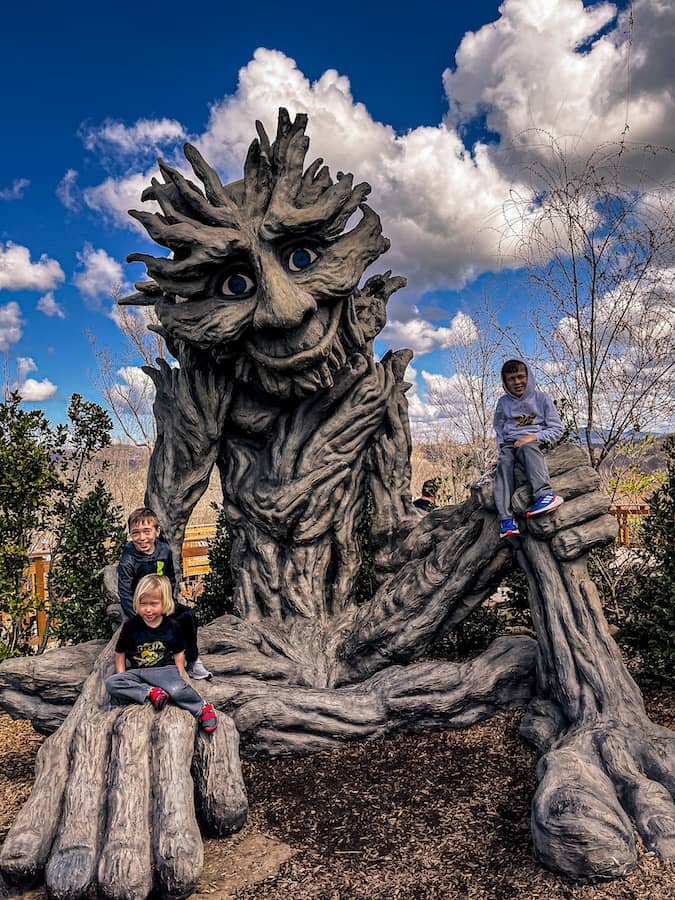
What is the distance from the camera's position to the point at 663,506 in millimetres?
4562

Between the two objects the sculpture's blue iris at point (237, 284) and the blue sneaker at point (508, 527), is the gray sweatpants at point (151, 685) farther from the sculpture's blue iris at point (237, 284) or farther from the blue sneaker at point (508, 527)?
the sculpture's blue iris at point (237, 284)

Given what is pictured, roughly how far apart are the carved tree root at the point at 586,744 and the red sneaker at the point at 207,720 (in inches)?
56.6

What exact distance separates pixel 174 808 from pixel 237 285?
9.47 ft

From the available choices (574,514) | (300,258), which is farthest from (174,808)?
(300,258)

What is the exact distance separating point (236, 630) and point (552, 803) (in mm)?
2282

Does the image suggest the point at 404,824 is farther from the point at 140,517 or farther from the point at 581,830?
the point at 140,517

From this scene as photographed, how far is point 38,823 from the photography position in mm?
2633

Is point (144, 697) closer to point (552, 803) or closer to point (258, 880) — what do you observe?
point (258, 880)

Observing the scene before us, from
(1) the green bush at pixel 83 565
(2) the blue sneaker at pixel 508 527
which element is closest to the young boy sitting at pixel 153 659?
(2) the blue sneaker at pixel 508 527

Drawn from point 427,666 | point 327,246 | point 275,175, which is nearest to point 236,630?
point 427,666

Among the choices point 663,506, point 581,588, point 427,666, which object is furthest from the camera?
point 663,506

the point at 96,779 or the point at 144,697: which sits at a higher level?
the point at 144,697

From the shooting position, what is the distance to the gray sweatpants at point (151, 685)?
306 cm

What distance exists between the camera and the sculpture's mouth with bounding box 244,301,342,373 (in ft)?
13.4
